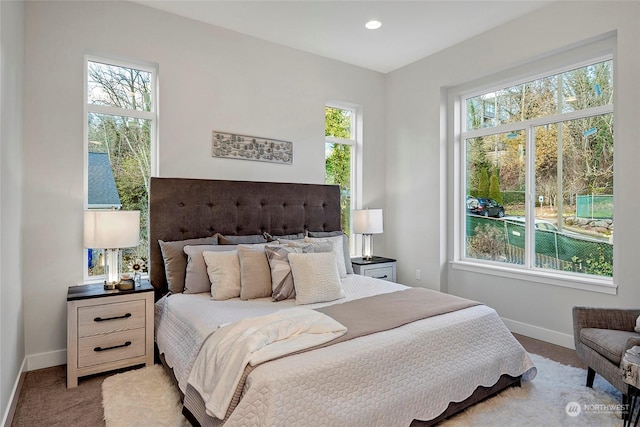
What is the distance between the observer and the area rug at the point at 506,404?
2094 millimetres

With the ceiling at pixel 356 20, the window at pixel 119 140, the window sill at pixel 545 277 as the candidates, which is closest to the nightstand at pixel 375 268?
the window sill at pixel 545 277

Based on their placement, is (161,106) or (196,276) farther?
(161,106)

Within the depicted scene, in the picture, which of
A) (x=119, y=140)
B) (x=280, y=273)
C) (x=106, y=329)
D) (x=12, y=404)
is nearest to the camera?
(x=12, y=404)

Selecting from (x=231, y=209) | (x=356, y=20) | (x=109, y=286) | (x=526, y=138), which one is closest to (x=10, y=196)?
(x=109, y=286)

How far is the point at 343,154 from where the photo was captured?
15.2 feet

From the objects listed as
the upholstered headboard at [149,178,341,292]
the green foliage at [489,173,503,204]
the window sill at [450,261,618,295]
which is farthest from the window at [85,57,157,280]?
the green foliage at [489,173,503,204]

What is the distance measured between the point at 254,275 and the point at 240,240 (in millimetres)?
664

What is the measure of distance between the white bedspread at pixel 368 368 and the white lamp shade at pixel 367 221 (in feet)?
4.92

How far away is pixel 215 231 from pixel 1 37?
1.97 m

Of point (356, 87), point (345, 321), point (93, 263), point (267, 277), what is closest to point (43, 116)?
point (93, 263)

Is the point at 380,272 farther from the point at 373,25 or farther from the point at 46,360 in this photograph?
the point at 46,360

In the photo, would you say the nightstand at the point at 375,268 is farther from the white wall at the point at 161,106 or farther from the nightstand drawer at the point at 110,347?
the nightstand drawer at the point at 110,347

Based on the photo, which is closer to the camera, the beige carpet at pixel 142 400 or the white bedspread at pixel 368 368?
the white bedspread at pixel 368 368

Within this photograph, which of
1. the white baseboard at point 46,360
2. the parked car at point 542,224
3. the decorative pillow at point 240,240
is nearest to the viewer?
the white baseboard at point 46,360
